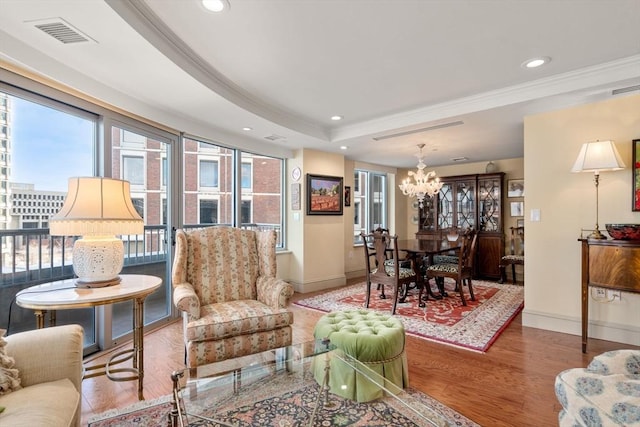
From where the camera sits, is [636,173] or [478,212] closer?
[636,173]

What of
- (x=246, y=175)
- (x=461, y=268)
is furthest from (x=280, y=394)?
(x=246, y=175)

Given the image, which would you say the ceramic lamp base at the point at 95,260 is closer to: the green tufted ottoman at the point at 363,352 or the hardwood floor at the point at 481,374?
the hardwood floor at the point at 481,374

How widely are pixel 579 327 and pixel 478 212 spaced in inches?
129

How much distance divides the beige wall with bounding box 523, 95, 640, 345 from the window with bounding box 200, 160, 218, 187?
3.77 metres

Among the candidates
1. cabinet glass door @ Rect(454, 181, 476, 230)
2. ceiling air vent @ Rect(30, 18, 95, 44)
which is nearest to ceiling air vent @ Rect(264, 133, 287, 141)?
ceiling air vent @ Rect(30, 18, 95, 44)

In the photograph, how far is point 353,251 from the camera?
6098mm

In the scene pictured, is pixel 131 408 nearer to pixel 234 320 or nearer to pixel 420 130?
pixel 234 320

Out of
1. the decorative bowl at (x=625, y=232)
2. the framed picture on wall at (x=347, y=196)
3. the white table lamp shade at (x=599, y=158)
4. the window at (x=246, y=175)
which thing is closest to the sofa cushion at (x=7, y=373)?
the window at (x=246, y=175)

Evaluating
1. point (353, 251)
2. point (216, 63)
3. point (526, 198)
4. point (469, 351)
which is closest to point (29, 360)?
point (216, 63)

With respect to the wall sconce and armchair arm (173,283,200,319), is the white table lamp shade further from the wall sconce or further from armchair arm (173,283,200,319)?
Answer: armchair arm (173,283,200,319)

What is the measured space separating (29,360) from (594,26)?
145 inches

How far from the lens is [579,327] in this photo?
311cm

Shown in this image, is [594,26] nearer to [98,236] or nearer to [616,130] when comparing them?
[616,130]

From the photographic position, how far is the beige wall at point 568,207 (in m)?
2.86
